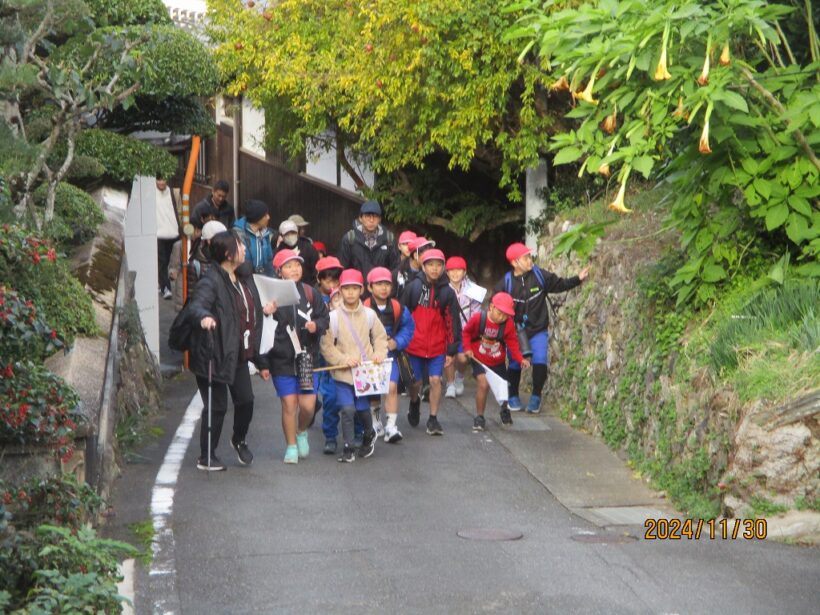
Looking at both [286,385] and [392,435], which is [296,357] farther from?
[392,435]

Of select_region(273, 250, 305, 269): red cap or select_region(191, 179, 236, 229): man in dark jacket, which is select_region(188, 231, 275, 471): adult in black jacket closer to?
select_region(273, 250, 305, 269): red cap

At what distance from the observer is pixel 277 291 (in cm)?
1105

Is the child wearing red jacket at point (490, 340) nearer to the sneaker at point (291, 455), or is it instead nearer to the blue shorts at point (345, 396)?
the blue shorts at point (345, 396)

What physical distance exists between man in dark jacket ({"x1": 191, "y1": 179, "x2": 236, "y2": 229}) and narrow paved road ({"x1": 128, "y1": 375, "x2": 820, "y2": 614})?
24.8 feet

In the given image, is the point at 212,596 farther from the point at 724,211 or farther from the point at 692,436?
the point at 724,211

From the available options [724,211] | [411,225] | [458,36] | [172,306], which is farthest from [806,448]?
[172,306]

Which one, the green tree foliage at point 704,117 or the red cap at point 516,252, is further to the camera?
the red cap at point 516,252

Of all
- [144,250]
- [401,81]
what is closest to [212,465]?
[144,250]

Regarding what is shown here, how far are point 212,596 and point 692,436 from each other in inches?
162

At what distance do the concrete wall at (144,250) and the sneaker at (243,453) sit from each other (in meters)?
4.92

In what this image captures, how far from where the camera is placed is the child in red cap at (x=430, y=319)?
12.8 meters

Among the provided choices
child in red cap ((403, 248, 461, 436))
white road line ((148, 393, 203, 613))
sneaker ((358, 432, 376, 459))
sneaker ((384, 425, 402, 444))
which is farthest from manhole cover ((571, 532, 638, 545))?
child in red cap ((403, 248, 461, 436))

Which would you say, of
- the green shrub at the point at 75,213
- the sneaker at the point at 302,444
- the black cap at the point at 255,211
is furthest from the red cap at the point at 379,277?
the black cap at the point at 255,211

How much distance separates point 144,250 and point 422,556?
873 centimetres
